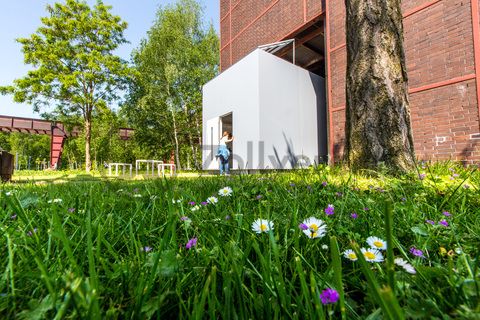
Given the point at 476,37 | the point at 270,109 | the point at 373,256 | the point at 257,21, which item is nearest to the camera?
the point at 373,256

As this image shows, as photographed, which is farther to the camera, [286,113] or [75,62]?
[75,62]

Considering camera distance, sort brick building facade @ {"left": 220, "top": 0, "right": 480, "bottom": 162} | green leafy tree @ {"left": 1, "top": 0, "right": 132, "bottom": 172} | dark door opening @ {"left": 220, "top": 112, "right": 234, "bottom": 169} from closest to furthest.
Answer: brick building facade @ {"left": 220, "top": 0, "right": 480, "bottom": 162} < dark door opening @ {"left": 220, "top": 112, "right": 234, "bottom": 169} < green leafy tree @ {"left": 1, "top": 0, "right": 132, "bottom": 172}

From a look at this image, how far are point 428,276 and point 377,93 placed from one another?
288 centimetres

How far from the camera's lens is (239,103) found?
9016mm

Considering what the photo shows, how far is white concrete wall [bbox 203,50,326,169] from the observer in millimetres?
8227

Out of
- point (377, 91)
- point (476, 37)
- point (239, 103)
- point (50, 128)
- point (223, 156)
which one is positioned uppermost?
point (50, 128)

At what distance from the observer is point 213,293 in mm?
479

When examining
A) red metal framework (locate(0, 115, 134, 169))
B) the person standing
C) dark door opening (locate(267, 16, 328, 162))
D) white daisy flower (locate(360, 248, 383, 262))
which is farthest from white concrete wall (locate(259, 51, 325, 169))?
red metal framework (locate(0, 115, 134, 169))

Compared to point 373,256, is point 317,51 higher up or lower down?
higher up

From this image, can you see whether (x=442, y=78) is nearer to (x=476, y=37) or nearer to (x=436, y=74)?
(x=436, y=74)

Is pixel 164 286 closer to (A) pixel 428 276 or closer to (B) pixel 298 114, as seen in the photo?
(A) pixel 428 276

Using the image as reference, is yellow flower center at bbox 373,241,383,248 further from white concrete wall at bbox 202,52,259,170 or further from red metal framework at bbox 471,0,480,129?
white concrete wall at bbox 202,52,259,170

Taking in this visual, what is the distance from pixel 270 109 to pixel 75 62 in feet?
50.9

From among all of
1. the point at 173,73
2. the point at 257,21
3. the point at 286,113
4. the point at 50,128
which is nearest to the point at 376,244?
the point at 286,113
